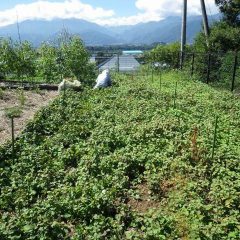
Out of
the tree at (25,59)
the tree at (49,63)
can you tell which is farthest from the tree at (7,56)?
the tree at (49,63)

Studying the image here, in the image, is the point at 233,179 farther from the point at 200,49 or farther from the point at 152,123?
the point at 200,49

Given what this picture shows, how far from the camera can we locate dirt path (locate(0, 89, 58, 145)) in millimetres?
8738

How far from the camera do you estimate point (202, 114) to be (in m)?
10.4

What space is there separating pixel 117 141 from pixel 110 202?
2522 millimetres

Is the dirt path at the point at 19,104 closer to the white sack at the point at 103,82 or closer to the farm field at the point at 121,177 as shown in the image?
the farm field at the point at 121,177

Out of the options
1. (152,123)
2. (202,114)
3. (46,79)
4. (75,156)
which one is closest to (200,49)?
(46,79)

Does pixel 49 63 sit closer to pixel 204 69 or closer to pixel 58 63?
pixel 58 63

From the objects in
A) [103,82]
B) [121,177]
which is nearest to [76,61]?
[103,82]

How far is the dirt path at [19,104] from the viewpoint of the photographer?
8.74 m

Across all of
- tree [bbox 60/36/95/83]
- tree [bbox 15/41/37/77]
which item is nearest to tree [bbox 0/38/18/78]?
tree [bbox 15/41/37/77]

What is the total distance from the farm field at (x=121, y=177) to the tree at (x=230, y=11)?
14374mm

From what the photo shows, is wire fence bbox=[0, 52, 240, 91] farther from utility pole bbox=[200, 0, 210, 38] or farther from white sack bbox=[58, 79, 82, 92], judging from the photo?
white sack bbox=[58, 79, 82, 92]

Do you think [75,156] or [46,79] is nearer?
[75,156]

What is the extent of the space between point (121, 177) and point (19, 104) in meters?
6.59
